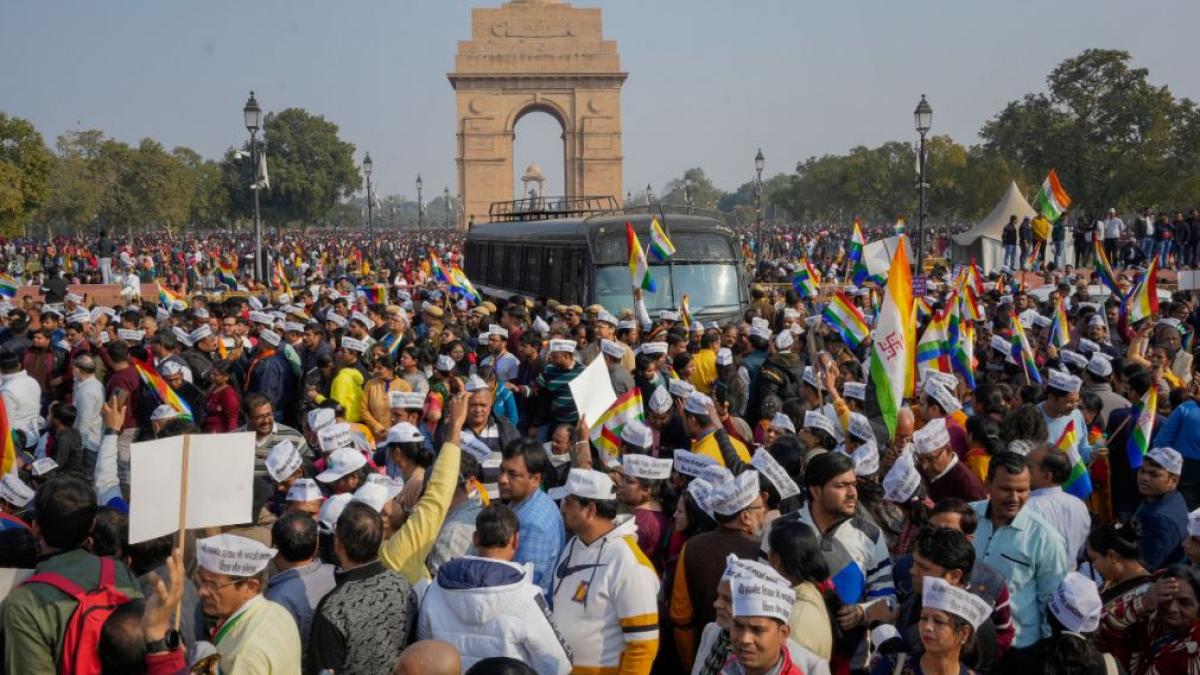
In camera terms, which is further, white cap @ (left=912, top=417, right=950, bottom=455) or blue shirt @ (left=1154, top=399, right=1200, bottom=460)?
blue shirt @ (left=1154, top=399, right=1200, bottom=460)

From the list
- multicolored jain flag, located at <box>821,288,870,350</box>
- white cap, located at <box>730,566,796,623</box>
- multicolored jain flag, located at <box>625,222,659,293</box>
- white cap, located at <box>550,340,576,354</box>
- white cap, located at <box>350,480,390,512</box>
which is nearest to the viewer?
white cap, located at <box>730,566,796,623</box>

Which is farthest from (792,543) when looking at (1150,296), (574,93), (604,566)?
(574,93)

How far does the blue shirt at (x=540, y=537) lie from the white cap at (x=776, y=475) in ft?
3.34

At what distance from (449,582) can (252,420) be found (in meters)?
3.62

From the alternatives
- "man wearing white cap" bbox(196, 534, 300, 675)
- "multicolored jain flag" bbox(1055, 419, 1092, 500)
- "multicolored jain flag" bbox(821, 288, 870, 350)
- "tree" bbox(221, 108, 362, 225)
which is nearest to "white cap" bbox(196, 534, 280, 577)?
"man wearing white cap" bbox(196, 534, 300, 675)

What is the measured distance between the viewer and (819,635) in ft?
13.3

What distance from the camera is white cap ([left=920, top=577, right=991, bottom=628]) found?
12.1 ft

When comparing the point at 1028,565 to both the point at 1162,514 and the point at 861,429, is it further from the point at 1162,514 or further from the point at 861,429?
the point at 861,429

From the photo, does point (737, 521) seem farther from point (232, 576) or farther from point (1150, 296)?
point (1150, 296)

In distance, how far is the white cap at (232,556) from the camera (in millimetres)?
4001

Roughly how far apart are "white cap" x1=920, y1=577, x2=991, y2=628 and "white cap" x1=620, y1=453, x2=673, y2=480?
1.89 metres

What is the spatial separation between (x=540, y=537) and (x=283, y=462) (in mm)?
1569

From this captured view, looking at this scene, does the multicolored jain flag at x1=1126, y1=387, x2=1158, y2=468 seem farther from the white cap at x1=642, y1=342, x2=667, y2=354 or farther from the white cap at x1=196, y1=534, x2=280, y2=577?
the white cap at x1=196, y1=534, x2=280, y2=577

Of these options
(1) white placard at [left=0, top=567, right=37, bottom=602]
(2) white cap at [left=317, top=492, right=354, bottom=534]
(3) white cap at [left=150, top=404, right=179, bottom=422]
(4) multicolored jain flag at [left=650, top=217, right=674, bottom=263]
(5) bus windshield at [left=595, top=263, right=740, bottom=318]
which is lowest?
(1) white placard at [left=0, top=567, right=37, bottom=602]
